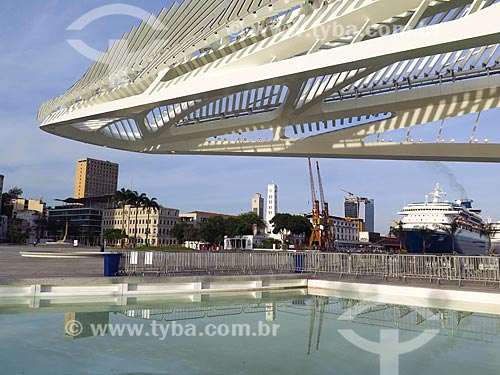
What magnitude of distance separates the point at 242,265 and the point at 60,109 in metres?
9.58

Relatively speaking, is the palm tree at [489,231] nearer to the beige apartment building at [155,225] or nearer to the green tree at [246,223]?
the green tree at [246,223]

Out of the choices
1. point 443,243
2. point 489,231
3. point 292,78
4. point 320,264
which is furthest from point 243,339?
point 489,231

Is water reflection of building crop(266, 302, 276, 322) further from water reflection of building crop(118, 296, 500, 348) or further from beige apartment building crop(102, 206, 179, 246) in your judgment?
beige apartment building crop(102, 206, 179, 246)

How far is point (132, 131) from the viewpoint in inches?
859

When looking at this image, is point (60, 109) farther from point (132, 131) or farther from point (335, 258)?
point (335, 258)

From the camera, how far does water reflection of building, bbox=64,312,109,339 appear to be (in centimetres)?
814

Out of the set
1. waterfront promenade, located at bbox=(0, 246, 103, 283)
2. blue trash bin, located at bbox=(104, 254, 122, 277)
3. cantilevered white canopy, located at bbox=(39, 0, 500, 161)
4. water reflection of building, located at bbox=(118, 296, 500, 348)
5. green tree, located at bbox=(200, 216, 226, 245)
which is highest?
cantilevered white canopy, located at bbox=(39, 0, 500, 161)

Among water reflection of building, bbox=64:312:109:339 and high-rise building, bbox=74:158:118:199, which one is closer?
water reflection of building, bbox=64:312:109:339

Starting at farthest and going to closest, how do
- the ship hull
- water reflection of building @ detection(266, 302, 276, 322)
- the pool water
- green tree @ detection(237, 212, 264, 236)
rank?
green tree @ detection(237, 212, 264, 236) < the ship hull < water reflection of building @ detection(266, 302, 276, 322) < the pool water

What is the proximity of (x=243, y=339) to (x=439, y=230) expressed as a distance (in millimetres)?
66498

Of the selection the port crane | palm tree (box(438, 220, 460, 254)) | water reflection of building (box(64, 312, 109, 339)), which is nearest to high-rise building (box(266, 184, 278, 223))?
the port crane

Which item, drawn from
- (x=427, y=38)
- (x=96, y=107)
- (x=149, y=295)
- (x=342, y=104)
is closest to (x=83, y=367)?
(x=149, y=295)

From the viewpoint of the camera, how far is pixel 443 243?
67750 millimetres

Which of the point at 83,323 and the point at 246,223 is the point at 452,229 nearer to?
the point at 246,223
